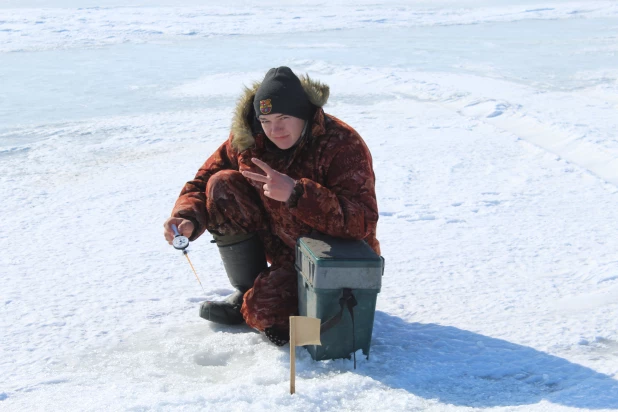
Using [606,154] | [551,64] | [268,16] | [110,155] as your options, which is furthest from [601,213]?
[268,16]

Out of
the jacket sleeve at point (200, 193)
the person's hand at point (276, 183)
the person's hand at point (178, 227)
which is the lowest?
the person's hand at point (178, 227)

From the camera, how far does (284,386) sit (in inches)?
78.4

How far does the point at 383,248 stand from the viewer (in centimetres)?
337

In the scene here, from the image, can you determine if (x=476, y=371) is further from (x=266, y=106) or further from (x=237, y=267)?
(x=266, y=106)

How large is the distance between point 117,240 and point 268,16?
17462 mm

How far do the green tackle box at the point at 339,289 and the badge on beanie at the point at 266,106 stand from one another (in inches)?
16.3

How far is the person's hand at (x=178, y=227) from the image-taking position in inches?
90.4

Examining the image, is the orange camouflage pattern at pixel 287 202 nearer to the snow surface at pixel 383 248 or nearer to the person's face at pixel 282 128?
the person's face at pixel 282 128

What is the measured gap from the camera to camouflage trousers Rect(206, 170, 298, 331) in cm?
237

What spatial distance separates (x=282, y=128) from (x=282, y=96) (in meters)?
0.10

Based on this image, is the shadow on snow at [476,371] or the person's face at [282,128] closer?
the shadow on snow at [476,371]

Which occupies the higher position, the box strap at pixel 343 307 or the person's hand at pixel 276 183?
the person's hand at pixel 276 183

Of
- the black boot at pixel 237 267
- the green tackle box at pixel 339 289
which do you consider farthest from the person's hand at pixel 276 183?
the black boot at pixel 237 267

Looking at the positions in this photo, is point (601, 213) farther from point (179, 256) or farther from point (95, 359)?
point (95, 359)
